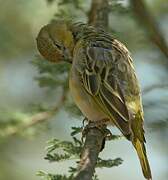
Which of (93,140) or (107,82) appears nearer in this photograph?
(93,140)

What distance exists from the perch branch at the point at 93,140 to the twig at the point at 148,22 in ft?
0.95

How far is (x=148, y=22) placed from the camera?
5414 millimetres

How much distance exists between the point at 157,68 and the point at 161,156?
2.12ft

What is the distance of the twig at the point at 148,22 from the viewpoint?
5.32m

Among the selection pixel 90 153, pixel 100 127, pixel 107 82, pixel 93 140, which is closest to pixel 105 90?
pixel 107 82

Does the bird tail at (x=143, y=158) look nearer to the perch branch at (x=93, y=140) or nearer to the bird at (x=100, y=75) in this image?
the bird at (x=100, y=75)

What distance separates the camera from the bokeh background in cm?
536

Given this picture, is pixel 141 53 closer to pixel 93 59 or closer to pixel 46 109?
pixel 46 109

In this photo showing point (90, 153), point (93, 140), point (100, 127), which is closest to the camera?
point (90, 153)

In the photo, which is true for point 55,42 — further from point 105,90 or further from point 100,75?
point 105,90

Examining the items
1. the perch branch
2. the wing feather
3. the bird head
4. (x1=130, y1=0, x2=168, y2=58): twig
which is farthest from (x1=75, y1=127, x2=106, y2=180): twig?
(x1=130, y1=0, x2=168, y2=58): twig

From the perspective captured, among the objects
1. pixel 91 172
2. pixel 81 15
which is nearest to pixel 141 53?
pixel 81 15

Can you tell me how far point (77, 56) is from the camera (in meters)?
5.14

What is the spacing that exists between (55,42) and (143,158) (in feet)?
4.38
